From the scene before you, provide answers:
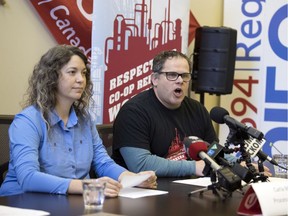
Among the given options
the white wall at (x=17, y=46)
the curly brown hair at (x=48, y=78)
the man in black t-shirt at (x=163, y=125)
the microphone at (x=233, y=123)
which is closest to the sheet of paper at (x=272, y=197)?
the microphone at (x=233, y=123)

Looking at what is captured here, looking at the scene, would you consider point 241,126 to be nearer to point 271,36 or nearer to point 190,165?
point 190,165

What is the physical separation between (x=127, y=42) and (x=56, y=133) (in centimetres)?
182

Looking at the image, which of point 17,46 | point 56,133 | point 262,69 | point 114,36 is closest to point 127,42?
point 114,36

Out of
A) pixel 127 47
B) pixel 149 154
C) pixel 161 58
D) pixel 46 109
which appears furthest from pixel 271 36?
pixel 46 109

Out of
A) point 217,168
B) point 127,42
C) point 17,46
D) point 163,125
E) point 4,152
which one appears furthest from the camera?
point 127,42

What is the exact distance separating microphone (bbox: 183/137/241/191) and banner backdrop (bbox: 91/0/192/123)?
1.86 metres

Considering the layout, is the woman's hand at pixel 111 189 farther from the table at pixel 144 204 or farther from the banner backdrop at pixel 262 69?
the banner backdrop at pixel 262 69

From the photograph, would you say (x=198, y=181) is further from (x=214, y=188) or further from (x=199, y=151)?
(x=199, y=151)

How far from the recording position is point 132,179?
7.00 ft

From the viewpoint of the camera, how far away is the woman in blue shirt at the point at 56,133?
2.25 meters

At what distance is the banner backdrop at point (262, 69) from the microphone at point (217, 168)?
3238 mm

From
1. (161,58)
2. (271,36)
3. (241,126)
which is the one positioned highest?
(271,36)

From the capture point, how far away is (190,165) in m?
2.71

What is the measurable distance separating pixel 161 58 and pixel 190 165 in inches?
26.4
